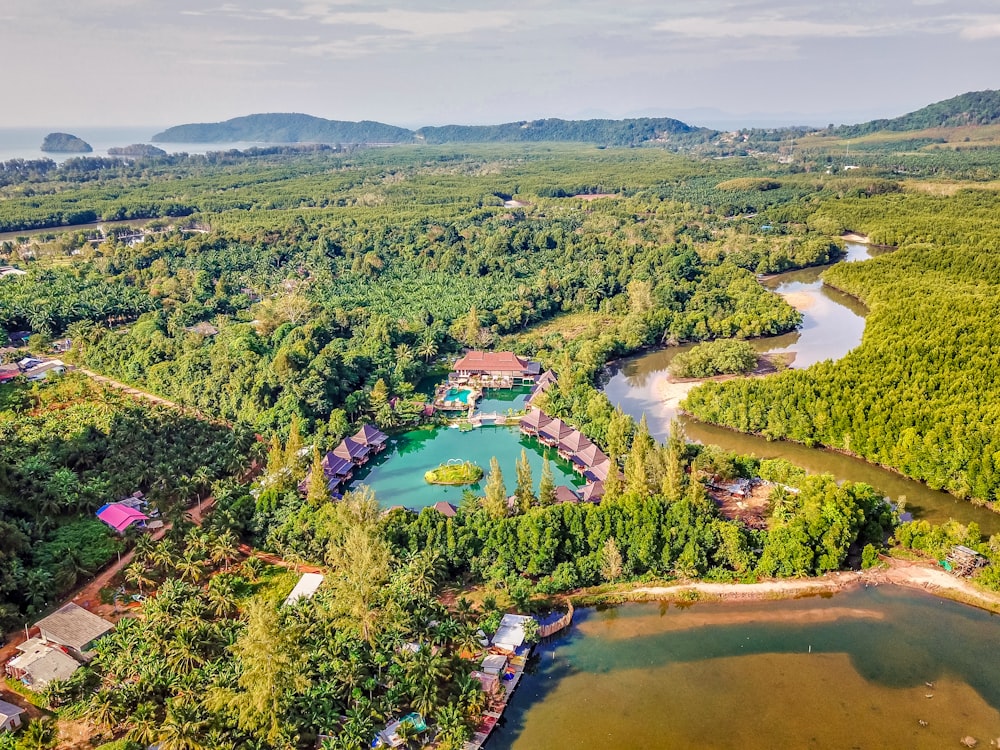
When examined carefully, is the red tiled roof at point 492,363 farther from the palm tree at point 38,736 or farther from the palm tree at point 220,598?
the palm tree at point 38,736

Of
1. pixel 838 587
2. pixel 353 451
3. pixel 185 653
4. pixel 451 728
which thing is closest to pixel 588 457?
pixel 353 451

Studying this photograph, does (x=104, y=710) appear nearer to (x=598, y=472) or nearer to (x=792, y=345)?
(x=598, y=472)

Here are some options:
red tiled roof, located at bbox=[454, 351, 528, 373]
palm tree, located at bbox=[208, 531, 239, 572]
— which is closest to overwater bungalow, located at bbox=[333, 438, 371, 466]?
palm tree, located at bbox=[208, 531, 239, 572]

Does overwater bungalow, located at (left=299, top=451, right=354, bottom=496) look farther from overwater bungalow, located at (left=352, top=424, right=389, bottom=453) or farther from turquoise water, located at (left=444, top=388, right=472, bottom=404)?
turquoise water, located at (left=444, top=388, right=472, bottom=404)

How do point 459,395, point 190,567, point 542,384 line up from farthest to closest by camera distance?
point 459,395 < point 542,384 < point 190,567

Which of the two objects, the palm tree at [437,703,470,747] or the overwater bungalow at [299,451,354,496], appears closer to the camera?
the palm tree at [437,703,470,747]

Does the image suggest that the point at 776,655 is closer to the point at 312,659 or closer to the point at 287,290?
the point at 312,659
